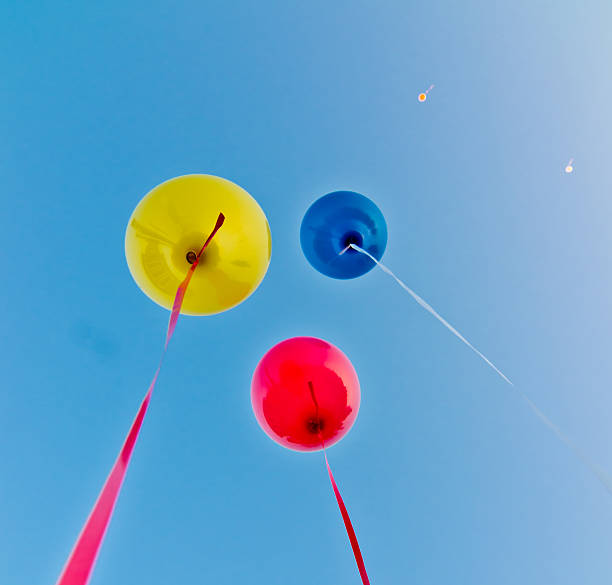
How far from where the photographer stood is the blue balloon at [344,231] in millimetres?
3533

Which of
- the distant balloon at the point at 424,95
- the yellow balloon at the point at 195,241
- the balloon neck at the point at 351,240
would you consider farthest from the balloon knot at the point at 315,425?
the distant balloon at the point at 424,95

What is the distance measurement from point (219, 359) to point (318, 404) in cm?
181

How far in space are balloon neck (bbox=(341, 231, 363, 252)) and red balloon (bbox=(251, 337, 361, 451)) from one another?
33.4 inches

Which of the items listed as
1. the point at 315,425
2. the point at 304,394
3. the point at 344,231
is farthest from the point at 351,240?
the point at 315,425

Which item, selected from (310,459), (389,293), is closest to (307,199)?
(389,293)

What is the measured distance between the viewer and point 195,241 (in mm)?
2732

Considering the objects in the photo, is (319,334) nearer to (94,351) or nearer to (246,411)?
(246,411)

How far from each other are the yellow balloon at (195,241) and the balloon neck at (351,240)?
2.86 feet

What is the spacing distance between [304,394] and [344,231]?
133cm

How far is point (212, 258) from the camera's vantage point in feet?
9.14

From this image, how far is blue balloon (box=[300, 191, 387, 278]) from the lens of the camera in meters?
3.53

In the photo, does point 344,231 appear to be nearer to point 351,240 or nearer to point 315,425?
point 351,240

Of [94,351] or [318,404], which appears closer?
[318,404]

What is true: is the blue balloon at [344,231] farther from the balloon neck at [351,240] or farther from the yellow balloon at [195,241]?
the yellow balloon at [195,241]
